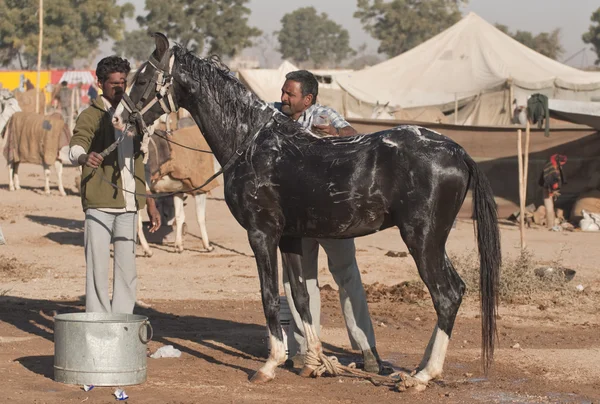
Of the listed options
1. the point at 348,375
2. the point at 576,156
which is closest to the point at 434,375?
the point at 348,375

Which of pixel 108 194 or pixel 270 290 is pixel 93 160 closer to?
pixel 108 194

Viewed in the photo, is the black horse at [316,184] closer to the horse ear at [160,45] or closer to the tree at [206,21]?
the horse ear at [160,45]

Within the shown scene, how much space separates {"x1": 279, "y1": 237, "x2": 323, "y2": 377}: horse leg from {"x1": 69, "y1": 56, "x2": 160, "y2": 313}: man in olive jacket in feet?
3.50

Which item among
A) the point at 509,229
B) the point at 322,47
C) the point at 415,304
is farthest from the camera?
the point at 322,47

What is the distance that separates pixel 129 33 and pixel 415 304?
117575 millimetres

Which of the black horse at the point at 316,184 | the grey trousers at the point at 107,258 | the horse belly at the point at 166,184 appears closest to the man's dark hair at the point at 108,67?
the black horse at the point at 316,184

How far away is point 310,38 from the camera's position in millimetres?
122688

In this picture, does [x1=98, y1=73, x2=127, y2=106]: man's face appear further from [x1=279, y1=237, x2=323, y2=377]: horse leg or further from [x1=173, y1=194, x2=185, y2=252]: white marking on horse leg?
[x1=173, y1=194, x2=185, y2=252]: white marking on horse leg

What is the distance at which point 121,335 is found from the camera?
6.19 m

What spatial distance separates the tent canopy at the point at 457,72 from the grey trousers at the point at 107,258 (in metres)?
23.9

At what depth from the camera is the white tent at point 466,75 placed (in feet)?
96.1

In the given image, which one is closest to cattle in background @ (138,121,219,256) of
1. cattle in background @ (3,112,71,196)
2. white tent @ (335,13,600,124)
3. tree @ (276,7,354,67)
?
cattle in background @ (3,112,71,196)

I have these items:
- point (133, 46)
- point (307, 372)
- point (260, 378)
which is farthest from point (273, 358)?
point (133, 46)

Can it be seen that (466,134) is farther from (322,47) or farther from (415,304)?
(322,47)
